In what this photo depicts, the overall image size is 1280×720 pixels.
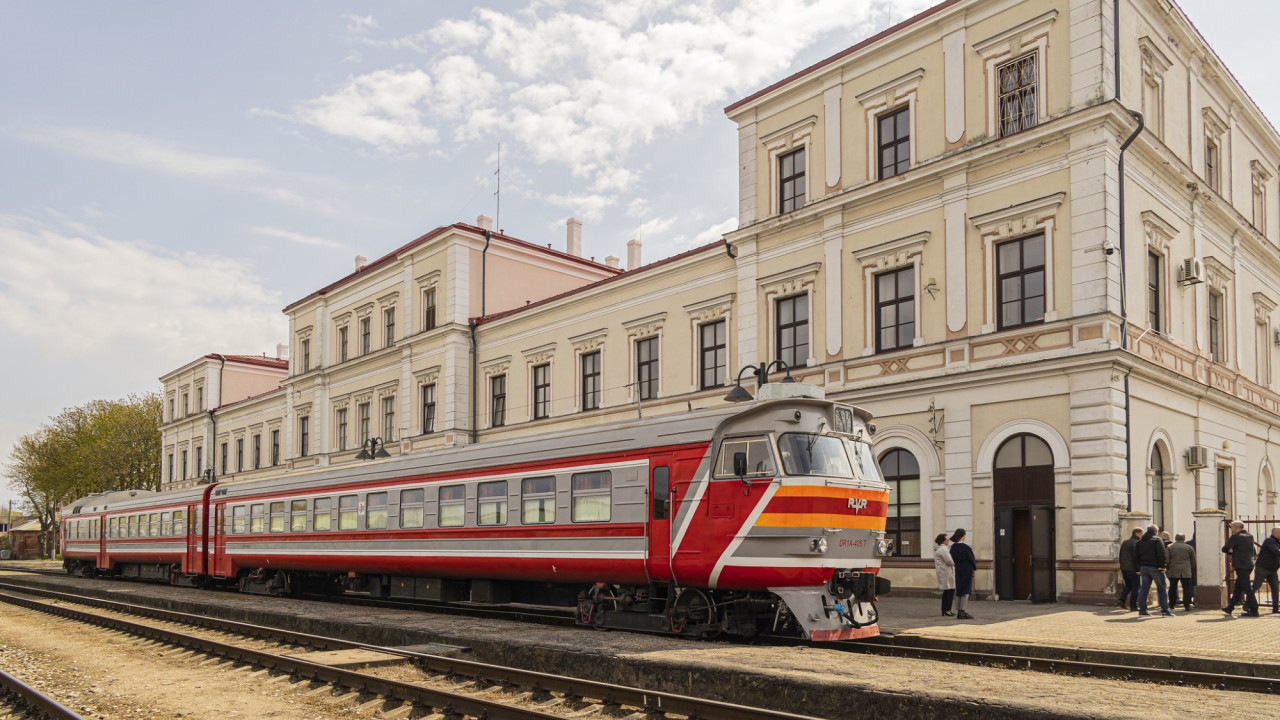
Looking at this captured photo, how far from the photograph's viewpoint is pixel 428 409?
37.9 meters

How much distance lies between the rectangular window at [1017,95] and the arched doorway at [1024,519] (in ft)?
21.2

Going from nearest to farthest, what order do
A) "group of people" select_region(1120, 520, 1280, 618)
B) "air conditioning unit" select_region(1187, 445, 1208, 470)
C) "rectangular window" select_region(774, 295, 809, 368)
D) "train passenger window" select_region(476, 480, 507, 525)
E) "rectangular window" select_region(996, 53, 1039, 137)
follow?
"group of people" select_region(1120, 520, 1280, 618) → "train passenger window" select_region(476, 480, 507, 525) → "rectangular window" select_region(996, 53, 1039, 137) → "air conditioning unit" select_region(1187, 445, 1208, 470) → "rectangular window" select_region(774, 295, 809, 368)

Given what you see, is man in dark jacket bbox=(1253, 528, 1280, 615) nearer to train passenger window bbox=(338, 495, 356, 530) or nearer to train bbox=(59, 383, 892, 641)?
train bbox=(59, 383, 892, 641)

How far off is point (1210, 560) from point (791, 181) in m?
12.7

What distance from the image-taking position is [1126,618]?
16219mm

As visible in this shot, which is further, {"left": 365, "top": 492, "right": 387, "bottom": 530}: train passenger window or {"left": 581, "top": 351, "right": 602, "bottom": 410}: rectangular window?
{"left": 581, "top": 351, "right": 602, "bottom": 410}: rectangular window

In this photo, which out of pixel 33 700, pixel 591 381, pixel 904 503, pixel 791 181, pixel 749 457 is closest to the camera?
pixel 33 700

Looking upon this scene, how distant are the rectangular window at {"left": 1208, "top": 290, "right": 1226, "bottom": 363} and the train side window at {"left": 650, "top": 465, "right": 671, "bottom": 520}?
56.4ft

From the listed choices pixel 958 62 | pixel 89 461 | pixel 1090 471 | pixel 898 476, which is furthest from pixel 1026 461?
pixel 89 461

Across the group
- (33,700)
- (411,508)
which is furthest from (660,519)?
(33,700)

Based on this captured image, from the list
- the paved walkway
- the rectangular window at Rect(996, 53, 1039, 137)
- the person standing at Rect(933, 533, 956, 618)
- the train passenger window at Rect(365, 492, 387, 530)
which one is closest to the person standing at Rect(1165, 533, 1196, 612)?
the paved walkway

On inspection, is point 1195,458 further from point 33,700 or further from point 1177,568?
point 33,700

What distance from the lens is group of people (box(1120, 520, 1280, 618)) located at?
54.3 feet

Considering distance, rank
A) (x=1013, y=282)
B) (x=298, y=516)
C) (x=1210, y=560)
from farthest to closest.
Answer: (x=298, y=516), (x=1013, y=282), (x=1210, y=560)
